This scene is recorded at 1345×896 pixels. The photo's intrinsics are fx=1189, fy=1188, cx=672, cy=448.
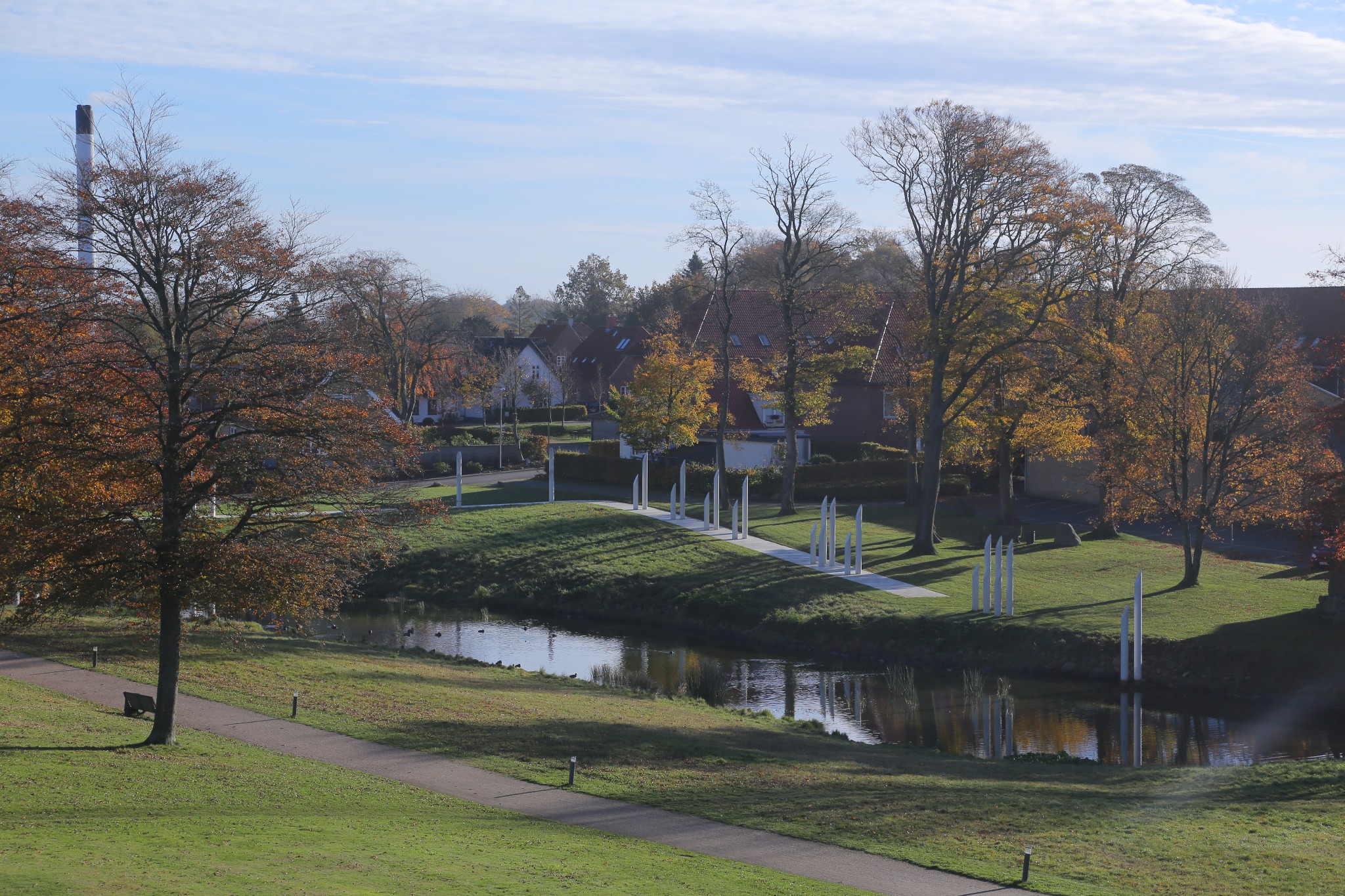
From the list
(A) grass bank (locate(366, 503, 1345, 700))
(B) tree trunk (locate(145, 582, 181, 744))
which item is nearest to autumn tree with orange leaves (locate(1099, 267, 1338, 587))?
(A) grass bank (locate(366, 503, 1345, 700))

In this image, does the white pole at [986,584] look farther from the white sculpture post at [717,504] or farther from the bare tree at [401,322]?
the bare tree at [401,322]

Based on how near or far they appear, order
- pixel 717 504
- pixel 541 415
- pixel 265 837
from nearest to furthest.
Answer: pixel 265 837 → pixel 717 504 → pixel 541 415

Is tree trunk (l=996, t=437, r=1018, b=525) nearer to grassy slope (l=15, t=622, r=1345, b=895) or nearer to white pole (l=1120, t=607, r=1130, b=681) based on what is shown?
white pole (l=1120, t=607, r=1130, b=681)

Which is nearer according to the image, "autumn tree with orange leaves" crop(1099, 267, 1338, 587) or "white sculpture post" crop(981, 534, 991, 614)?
"white sculpture post" crop(981, 534, 991, 614)

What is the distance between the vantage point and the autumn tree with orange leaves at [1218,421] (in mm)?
30141

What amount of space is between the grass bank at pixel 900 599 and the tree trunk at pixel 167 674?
6.76m

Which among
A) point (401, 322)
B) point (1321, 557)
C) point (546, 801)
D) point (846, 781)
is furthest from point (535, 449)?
point (546, 801)

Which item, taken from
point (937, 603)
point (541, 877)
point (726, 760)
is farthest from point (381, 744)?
point (937, 603)

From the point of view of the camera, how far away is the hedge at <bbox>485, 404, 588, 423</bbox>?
8300 cm

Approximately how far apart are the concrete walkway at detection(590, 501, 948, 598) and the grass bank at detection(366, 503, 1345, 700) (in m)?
0.51

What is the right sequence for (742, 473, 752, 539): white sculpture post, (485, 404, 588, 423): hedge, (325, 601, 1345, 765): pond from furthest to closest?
1. (485, 404, 588, 423): hedge
2. (742, 473, 752, 539): white sculpture post
3. (325, 601, 1345, 765): pond

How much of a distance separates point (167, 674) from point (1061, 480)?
42.0 m

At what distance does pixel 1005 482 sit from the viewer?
135 ft

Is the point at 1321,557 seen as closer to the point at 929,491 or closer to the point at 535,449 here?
the point at 929,491
